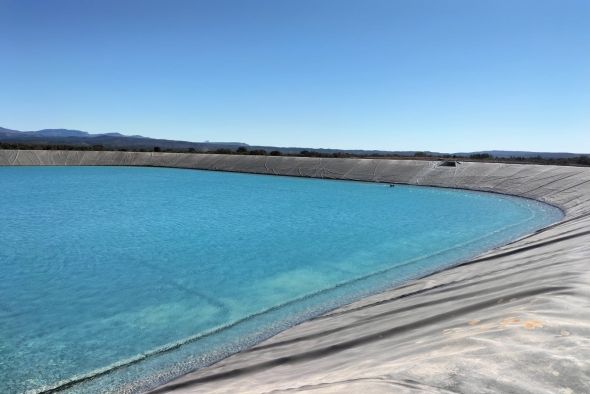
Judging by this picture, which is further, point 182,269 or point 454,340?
point 182,269

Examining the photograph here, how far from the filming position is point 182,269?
44.1ft

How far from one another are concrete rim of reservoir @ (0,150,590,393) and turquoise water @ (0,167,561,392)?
1.54 metres

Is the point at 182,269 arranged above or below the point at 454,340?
below

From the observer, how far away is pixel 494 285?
7266 mm

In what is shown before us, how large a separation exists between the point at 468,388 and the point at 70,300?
33.0ft

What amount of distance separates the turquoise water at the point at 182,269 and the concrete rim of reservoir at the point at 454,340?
1544 mm

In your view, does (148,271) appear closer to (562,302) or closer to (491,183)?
(562,302)

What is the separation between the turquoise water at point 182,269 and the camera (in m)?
7.90

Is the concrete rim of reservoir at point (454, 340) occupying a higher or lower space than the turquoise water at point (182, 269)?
higher

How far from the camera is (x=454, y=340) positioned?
171 inches

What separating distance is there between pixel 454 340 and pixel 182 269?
10468 millimetres

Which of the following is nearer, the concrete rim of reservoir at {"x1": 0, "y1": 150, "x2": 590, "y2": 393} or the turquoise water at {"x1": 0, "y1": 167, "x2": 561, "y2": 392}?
the concrete rim of reservoir at {"x1": 0, "y1": 150, "x2": 590, "y2": 393}

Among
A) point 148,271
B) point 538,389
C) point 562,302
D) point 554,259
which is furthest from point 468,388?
point 148,271

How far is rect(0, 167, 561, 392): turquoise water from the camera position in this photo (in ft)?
25.9
